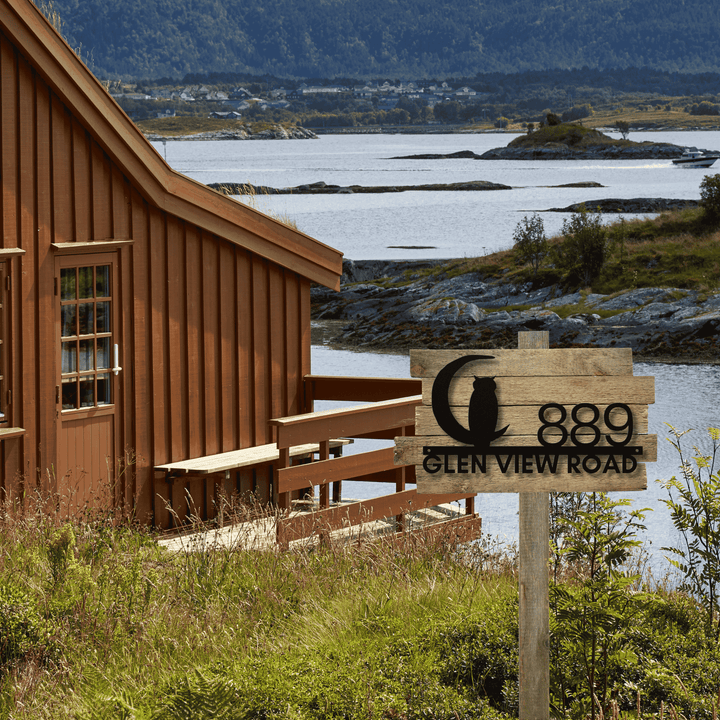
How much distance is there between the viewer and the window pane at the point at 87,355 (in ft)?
29.2

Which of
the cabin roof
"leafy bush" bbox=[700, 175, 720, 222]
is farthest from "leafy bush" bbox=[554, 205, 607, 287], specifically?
the cabin roof

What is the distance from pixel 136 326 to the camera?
364 inches

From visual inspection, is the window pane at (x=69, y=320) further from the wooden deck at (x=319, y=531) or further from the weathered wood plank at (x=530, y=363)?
the weathered wood plank at (x=530, y=363)

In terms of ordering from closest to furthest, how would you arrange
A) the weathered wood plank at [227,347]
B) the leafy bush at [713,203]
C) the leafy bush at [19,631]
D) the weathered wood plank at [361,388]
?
the leafy bush at [19,631] < the weathered wood plank at [227,347] < the weathered wood plank at [361,388] < the leafy bush at [713,203]

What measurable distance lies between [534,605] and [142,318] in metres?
5.73

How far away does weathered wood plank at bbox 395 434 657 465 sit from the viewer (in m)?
4.58

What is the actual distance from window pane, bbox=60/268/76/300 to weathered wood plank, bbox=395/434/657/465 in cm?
506

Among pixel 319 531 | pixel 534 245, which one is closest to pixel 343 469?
pixel 319 531

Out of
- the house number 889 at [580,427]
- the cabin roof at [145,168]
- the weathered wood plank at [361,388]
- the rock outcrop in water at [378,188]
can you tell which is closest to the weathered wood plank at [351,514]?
the weathered wood plank at [361,388]

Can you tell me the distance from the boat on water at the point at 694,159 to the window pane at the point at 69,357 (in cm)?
14238

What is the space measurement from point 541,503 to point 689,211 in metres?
36.1

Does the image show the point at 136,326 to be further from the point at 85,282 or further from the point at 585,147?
the point at 585,147

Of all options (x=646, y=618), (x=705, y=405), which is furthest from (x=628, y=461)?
(x=705, y=405)

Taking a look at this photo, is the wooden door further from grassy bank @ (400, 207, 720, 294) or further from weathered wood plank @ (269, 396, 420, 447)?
grassy bank @ (400, 207, 720, 294)
